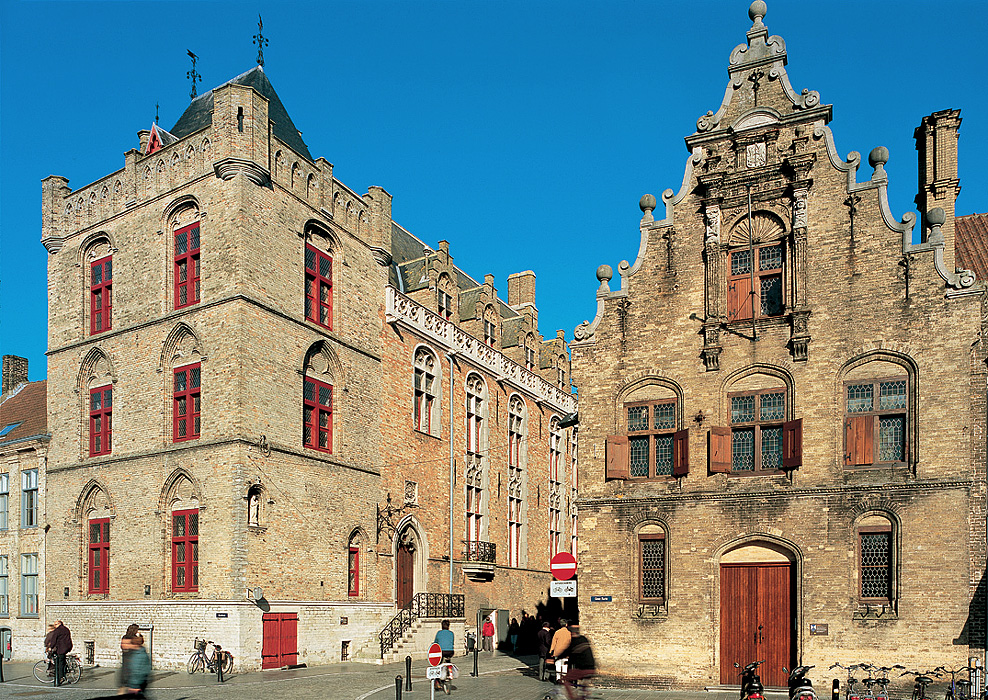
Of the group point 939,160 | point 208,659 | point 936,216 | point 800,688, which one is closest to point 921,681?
point 800,688

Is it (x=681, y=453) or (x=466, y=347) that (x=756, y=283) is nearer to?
(x=681, y=453)

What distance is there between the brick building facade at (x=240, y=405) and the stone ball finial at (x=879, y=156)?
17025 millimetres

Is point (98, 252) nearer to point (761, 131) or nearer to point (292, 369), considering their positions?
point (292, 369)

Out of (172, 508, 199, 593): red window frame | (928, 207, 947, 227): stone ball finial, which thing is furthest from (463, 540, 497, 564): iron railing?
(928, 207, 947, 227): stone ball finial

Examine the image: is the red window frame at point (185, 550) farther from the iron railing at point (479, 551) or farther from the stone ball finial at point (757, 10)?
the stone ball finial at point (757, 10)

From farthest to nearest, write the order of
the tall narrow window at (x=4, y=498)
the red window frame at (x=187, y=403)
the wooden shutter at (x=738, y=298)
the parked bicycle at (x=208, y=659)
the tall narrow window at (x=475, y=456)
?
the tall narrow window at (x=475, y=456) < the tall narrow window at (x=4, y=498) < the red window frame at (x=187, y=403) < the parked bicycle at (x=208, y=659) < the wooden shutter at (x=738, y=298)

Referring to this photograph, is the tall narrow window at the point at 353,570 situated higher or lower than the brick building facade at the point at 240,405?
lower

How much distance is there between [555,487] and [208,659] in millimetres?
23342

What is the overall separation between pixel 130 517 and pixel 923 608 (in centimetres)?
2181

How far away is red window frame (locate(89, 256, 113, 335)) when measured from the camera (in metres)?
28.8

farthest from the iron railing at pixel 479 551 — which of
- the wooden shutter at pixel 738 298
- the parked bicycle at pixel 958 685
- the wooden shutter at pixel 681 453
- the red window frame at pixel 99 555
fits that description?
the parked bicycle at pixel 958 685

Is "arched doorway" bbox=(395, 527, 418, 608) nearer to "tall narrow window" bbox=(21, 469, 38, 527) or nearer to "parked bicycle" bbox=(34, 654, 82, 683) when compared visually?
"parked bicycle" bbox=(34, 654, 82, 683)

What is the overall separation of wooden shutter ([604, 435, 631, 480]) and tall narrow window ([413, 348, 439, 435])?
11.6m

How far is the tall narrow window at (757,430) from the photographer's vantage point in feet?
69.6
